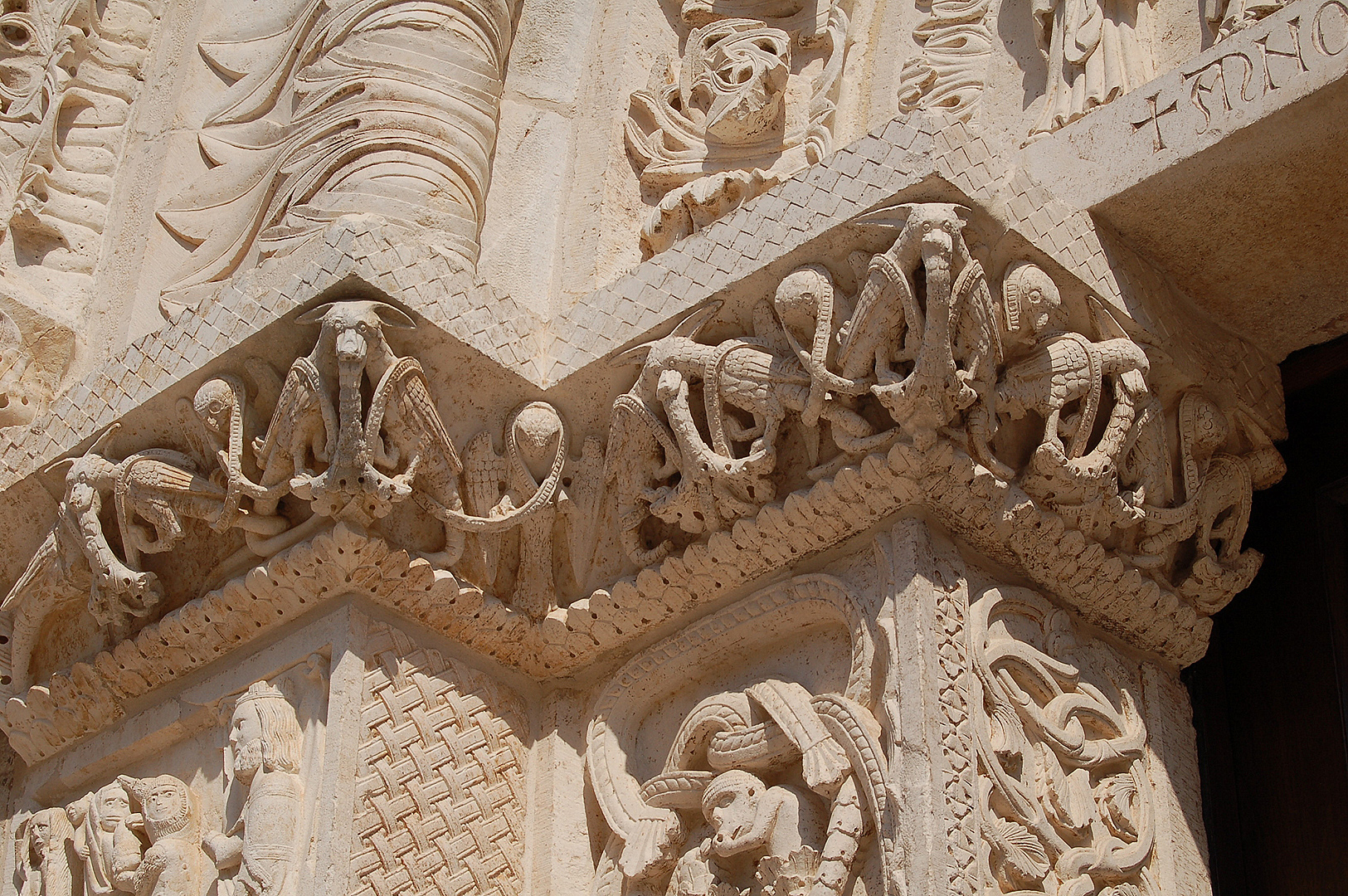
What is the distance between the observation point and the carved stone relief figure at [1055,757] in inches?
105

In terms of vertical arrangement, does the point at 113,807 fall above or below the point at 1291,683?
below

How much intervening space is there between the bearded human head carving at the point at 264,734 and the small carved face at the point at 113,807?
29 cm

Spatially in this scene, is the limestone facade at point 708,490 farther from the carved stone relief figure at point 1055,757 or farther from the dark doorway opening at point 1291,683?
the dark doorway opening at point 1291,683

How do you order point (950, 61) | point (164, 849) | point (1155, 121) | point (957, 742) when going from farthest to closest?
point (950, 61) → point (164, 849) → point (1155, 121) → point (957, 742)

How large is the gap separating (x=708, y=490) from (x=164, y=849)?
42.6 inches

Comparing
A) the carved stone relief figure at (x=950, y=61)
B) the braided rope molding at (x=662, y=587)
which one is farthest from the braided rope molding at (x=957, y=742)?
the carved stone relief figure at (x=950, y=61)

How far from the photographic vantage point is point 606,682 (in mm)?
3176

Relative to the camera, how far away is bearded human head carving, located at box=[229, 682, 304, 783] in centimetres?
292

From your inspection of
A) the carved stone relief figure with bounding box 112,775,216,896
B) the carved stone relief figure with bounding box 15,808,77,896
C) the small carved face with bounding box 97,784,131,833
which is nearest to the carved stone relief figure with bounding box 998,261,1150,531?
the carved stone relief figure with bounding box 112,775,216,896

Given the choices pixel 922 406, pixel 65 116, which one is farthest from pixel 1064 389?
pixel 65 116

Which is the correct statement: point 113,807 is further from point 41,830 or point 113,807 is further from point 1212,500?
point 1212,500

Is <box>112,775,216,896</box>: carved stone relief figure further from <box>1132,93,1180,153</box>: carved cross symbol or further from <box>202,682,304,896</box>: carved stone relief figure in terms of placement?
<box>1132,93,1180,153</box>: carved cross symbol

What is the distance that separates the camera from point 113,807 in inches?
125

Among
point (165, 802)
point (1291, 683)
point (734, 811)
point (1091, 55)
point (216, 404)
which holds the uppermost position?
point (1091, 55)
